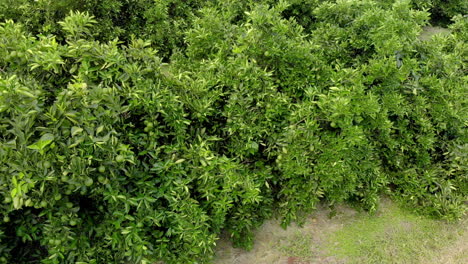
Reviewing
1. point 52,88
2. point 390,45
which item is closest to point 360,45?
point 390,45

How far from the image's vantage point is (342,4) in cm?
452

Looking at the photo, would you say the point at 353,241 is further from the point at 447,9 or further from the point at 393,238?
the point at 447,9

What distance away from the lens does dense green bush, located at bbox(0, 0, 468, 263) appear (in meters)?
2.52

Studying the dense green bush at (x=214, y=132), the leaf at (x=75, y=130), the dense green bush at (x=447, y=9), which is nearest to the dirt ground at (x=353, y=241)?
the dense green bush at (x=214, y=132)

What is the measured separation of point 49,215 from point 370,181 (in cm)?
296

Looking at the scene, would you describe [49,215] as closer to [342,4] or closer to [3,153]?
[3,153]

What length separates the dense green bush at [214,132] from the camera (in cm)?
252

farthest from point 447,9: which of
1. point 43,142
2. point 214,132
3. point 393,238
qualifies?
point 43,142

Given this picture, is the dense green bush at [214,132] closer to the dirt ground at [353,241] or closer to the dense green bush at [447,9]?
the dirt ground at [353,241]

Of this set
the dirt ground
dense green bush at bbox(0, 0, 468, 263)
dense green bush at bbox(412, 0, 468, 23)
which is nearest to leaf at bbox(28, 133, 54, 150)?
dense green bush at bbox(0, 0, 468, 263)

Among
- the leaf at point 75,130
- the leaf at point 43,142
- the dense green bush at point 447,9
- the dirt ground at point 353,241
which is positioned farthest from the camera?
the dense green bush at point 447,9

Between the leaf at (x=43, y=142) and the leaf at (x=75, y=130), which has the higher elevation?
the leaf at (x=75, y=130)

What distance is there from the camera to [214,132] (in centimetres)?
348

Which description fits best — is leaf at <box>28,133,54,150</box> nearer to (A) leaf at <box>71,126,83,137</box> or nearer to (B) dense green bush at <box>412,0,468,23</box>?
(A) leaf at <box>71,126,83,137</box>
